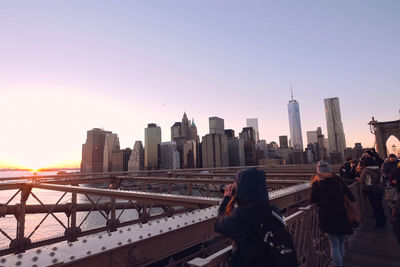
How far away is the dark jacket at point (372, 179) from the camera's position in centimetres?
801

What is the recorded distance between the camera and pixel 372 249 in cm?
617

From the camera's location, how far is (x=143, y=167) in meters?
182

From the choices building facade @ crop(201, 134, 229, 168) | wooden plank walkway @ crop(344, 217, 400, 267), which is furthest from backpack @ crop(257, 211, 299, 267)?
building facade @ crop(201, 134, 229, 168)

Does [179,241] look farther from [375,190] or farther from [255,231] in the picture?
[375,190]

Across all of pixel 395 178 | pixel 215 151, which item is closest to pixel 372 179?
pixel 395 178

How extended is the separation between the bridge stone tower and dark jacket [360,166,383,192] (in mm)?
38483

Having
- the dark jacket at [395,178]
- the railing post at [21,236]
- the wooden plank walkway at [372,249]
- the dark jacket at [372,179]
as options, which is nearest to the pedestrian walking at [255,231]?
the wooden plank walkway at [372,249]

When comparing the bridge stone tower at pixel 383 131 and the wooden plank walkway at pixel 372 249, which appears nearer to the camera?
the wooden plank walkway at pixel 372 249

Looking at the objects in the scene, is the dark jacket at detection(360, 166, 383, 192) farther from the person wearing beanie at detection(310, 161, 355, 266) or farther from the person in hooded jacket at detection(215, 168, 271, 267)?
the person in hooded jacket at detection(215, 168, 271, 267)

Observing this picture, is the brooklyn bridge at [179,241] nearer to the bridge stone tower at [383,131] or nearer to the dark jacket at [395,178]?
the dark jacket at [395,178]

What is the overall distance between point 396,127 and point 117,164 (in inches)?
6825

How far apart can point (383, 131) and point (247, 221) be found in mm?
49387

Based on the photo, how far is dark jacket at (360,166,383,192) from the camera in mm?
8008

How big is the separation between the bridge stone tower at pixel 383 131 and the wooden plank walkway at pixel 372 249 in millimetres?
39456
